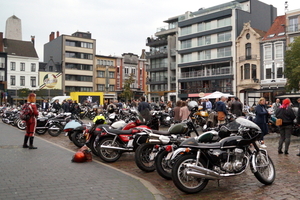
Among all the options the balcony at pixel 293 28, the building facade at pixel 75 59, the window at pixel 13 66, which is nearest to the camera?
the balcony at pixel 293 28

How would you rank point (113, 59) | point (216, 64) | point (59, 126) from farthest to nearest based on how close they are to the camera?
point (113, 59) → point (216, 64) → point (59, 126)

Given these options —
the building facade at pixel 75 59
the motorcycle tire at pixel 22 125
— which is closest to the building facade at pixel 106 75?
the building facade at pixel 75 59

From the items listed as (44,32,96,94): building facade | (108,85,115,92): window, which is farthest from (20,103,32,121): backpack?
(108,85,115,92): window

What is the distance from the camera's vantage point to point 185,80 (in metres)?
57.7

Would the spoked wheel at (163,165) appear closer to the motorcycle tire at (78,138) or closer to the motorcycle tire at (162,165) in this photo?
the motorcycle tire at (162,165)

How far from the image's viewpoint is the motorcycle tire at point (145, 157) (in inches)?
295

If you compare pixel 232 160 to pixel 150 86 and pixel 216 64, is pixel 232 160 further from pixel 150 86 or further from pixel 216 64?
pixel 150 86

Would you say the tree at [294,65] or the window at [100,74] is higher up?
the window at [100,74]

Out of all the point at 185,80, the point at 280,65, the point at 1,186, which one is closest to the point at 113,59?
the point at 185,80

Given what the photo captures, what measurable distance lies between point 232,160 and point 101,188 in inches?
96.1

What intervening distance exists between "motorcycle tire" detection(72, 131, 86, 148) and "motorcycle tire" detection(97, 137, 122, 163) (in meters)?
2.77

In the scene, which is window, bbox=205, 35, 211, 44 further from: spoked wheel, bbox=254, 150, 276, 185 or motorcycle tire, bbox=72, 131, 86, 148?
spoked wheel, bbox=254, 150, 276, 185

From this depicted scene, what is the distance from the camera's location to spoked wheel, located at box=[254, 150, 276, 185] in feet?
20.7

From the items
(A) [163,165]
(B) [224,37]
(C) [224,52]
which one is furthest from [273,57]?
(A) [163,165]
